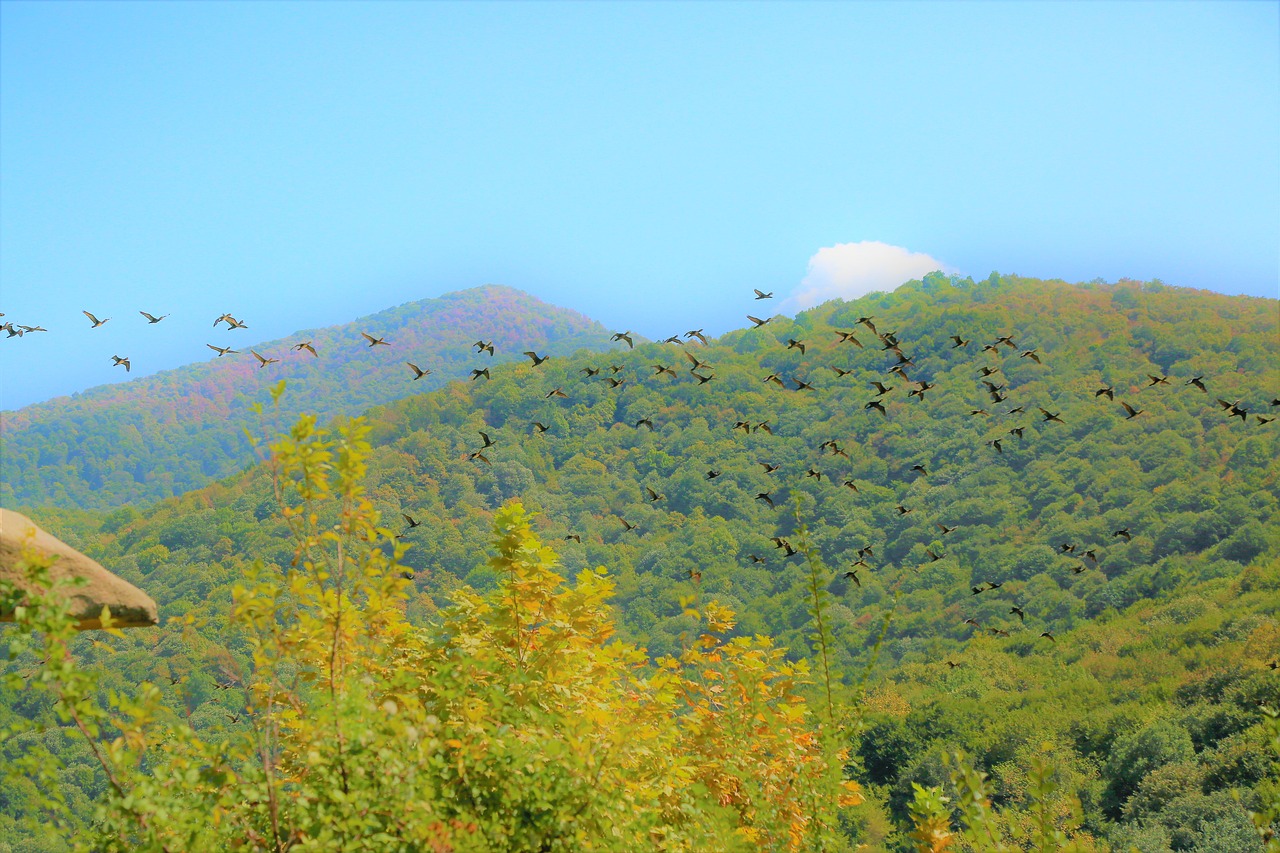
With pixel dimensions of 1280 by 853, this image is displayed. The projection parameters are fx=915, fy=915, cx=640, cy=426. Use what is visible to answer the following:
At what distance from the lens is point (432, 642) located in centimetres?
895

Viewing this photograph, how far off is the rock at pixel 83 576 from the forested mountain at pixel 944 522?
802 millimetres

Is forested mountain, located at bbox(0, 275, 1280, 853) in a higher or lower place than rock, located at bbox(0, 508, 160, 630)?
lower

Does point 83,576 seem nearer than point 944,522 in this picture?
Yes

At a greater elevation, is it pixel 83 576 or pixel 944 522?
pixel 83 576

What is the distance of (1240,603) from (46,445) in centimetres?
18415

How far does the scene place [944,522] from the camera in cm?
8738

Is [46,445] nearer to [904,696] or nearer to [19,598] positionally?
[904,696]

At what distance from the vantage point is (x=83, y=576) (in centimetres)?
516

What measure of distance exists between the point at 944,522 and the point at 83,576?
8869 cm

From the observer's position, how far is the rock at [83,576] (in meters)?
5.30

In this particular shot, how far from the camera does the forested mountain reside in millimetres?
40438

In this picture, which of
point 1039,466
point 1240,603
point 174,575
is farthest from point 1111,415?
point 174,575

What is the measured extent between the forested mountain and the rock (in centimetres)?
80

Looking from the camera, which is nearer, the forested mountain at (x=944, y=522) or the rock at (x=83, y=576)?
the rock at (x=83, y=576)
